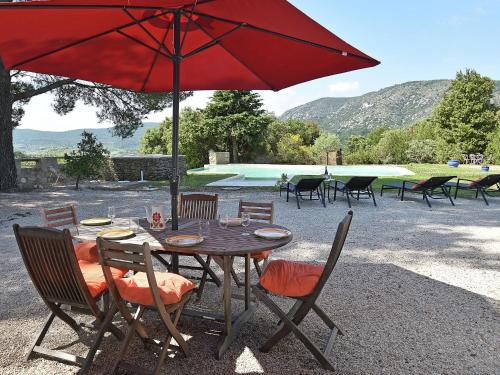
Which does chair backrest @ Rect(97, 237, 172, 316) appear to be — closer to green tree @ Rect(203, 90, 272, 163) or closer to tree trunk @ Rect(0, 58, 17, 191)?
tree trunk @ Rect(0, 58, 17, 191)

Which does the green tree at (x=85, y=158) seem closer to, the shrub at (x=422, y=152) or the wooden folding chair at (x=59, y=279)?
the wooden folding chair at (x=59, y=279)

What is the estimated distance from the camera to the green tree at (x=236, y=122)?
24672 millimetres

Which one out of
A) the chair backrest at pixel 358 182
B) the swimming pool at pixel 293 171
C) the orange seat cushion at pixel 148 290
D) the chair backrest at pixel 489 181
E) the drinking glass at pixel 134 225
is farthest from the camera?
the swimming pool at pixel 293 171

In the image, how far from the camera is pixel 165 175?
1620cm

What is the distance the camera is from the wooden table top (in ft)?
8.01

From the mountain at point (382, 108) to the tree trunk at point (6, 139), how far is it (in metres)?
66.4

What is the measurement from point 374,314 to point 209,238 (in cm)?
155

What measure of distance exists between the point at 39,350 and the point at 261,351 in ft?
4.78

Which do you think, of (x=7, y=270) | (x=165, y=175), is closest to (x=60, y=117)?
(x=165, y=175)

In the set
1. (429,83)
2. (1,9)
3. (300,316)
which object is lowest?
(300,316)

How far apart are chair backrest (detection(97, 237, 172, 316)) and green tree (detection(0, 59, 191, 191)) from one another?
35.3 feet

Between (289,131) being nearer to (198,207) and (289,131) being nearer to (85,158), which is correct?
(85,158)

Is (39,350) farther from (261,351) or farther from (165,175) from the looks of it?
(165,175)

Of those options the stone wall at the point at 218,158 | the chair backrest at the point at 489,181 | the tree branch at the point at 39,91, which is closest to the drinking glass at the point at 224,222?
the chair backrest at the point at 489,181
